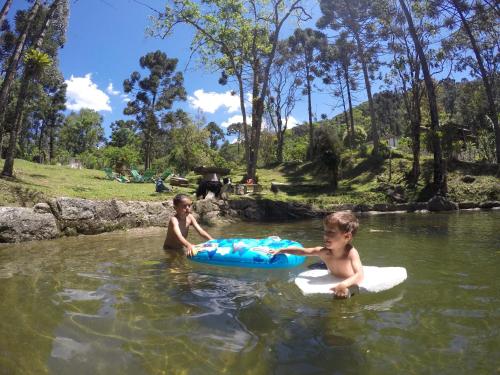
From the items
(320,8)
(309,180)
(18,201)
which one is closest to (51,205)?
(18,201)

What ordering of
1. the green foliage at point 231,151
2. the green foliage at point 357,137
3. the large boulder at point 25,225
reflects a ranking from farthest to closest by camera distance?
the green foliage at point 231,151 → the green foliage at point 357,137 → the large boulder at point 25,225

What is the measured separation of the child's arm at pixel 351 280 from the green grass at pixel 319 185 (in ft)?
23.5

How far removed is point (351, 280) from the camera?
3.75 meters

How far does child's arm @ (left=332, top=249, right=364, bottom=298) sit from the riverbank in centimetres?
644

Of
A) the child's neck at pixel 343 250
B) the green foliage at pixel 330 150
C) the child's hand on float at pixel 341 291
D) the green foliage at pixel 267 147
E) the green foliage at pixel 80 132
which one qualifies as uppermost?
the green foliage at pixel 80 132

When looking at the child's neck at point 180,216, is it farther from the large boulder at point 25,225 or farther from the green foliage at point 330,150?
the green foliage at point 330,150

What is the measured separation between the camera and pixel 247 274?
499 centimetres

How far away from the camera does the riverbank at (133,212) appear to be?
783 centimetres

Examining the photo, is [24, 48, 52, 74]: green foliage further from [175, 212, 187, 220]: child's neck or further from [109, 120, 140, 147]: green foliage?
[109, 120, 140, 147]: green foliage

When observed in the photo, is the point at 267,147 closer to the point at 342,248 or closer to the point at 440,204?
the point at 440,204

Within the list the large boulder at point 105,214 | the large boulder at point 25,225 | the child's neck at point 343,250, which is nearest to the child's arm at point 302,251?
the child's neck at point 343,250

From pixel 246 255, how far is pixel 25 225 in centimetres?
507

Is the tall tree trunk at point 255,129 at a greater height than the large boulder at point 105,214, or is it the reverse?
the tall tree trunk at point 255,129

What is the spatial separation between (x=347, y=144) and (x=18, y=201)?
98.2 ft
